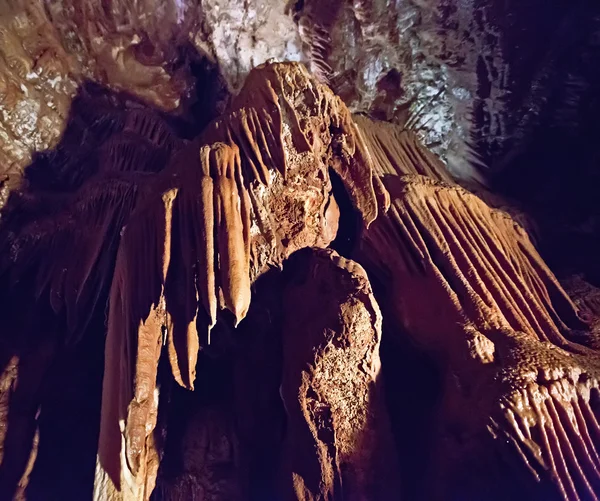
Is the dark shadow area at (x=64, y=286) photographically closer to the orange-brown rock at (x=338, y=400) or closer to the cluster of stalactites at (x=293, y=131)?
the cluster of stalactites at (x=293, y=131)

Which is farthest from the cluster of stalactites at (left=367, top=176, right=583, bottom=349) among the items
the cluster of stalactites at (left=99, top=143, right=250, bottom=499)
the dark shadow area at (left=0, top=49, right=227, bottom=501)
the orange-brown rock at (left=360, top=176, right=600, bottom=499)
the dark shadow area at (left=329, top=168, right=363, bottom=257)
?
the dark shadow area at (left=0, top=49, right=227, bottom=501)

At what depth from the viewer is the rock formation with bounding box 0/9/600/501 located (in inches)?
49.9

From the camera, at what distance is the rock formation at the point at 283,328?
1268mm

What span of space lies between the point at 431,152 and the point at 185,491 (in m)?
1.53

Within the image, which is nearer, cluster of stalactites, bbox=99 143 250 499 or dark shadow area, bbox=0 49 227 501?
cluster of stalactites, bbox=99 143 250 499

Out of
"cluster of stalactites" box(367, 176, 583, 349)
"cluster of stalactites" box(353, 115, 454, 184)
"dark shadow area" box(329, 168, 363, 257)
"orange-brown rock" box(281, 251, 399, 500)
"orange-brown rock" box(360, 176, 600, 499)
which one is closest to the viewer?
"orange-brown rock" box(360, 176, 600, 499)

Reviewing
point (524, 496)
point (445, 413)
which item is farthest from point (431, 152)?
point (524, 496)

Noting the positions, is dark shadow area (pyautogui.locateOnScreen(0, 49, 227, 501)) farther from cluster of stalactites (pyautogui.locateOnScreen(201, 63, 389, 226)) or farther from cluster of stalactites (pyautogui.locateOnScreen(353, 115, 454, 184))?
cluster of stalactites (pyautogui.locateOnScreen(353, 115, 454, 184))

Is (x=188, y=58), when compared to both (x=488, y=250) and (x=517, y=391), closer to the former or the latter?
(x=488, y=250)

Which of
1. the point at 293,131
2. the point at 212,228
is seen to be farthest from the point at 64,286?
the point at 293,131

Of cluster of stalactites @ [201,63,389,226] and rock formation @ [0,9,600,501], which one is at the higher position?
cluster of stalactites @ [201,63,389,226]

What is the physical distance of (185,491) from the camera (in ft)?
4.92

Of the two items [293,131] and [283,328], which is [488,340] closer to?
[283,328]

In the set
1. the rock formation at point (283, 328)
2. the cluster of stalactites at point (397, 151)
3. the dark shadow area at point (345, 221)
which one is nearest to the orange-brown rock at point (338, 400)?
the rock formation at point (283, 328)
